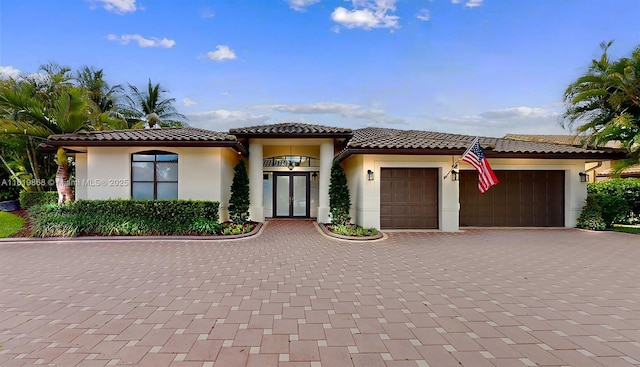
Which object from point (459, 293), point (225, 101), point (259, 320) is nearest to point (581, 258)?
point (459, 293)

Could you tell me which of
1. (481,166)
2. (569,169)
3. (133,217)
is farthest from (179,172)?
(569,169)

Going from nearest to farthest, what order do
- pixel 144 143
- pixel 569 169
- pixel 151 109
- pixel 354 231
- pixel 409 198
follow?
1. pixel 354 231
2. pixel 144 143
3. pixel 409 198
4. pixel 569 169
5. pixel 151 109

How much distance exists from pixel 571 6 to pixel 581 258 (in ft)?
30.4

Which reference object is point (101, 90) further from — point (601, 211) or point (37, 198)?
point (601, 211)

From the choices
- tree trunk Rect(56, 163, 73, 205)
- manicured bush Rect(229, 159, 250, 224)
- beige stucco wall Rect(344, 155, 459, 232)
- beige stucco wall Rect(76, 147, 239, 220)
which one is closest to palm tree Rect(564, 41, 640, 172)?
beige stucco wall Rect(344, 155, 459, 232)

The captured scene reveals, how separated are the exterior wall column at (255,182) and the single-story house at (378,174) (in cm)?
4

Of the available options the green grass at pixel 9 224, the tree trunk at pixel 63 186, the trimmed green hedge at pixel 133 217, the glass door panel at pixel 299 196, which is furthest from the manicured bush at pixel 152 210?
the glass door panel at pixel 299 196

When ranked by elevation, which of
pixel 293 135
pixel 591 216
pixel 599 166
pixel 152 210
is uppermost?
pixel 293 135

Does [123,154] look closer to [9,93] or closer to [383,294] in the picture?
[9,93]

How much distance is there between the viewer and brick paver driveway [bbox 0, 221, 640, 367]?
3010mm

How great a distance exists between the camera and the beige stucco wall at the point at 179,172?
10914 mm

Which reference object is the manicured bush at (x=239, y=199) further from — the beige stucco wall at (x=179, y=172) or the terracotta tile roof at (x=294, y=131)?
the terracotta tile roof at (x=294, y=131)

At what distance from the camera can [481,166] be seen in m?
9.33

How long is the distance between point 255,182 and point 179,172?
10.0 feet
